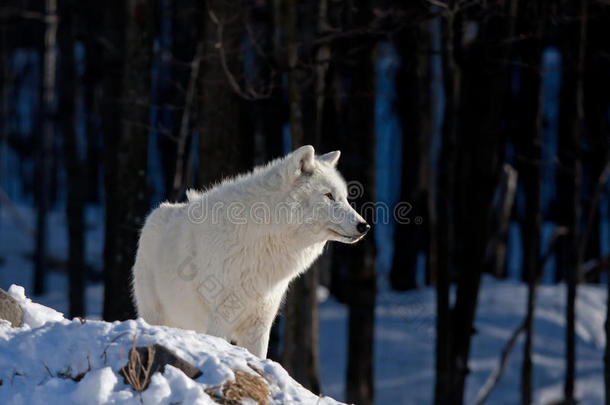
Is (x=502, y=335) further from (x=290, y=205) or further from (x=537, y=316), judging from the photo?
(x=290, y=205)

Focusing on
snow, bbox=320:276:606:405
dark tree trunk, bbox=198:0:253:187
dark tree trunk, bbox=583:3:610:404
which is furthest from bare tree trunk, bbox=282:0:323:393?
dark tree trunk, bbox=583:3:610:404

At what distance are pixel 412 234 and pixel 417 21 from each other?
7974mm

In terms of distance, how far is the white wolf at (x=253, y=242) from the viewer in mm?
5699

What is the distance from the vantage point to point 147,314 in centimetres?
648

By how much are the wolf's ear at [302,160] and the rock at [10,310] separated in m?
2.11

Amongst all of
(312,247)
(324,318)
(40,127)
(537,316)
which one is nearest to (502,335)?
(537,316)

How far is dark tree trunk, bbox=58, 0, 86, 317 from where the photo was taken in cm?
1556

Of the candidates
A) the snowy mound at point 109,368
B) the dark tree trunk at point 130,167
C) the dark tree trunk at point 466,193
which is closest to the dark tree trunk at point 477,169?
the dark tree trunk at point 466,193

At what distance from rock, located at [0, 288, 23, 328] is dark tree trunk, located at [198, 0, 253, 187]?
13.4 feet

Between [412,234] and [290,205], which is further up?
[290,205]

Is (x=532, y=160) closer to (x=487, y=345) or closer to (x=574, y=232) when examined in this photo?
(x=574, y=232)

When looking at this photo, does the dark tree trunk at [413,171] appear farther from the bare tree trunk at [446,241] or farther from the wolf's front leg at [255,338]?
the wolf's front leg at [255,338]

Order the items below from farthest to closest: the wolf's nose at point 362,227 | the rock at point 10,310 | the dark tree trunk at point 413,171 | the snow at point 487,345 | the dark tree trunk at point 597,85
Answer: the dark tree trunk at point 413,171
the dark tree trunk at point 597,85
the snow at point 487,345
the wolf's nose at point 362,227
the rock at point 10,310

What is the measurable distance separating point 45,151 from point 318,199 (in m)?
17.6
